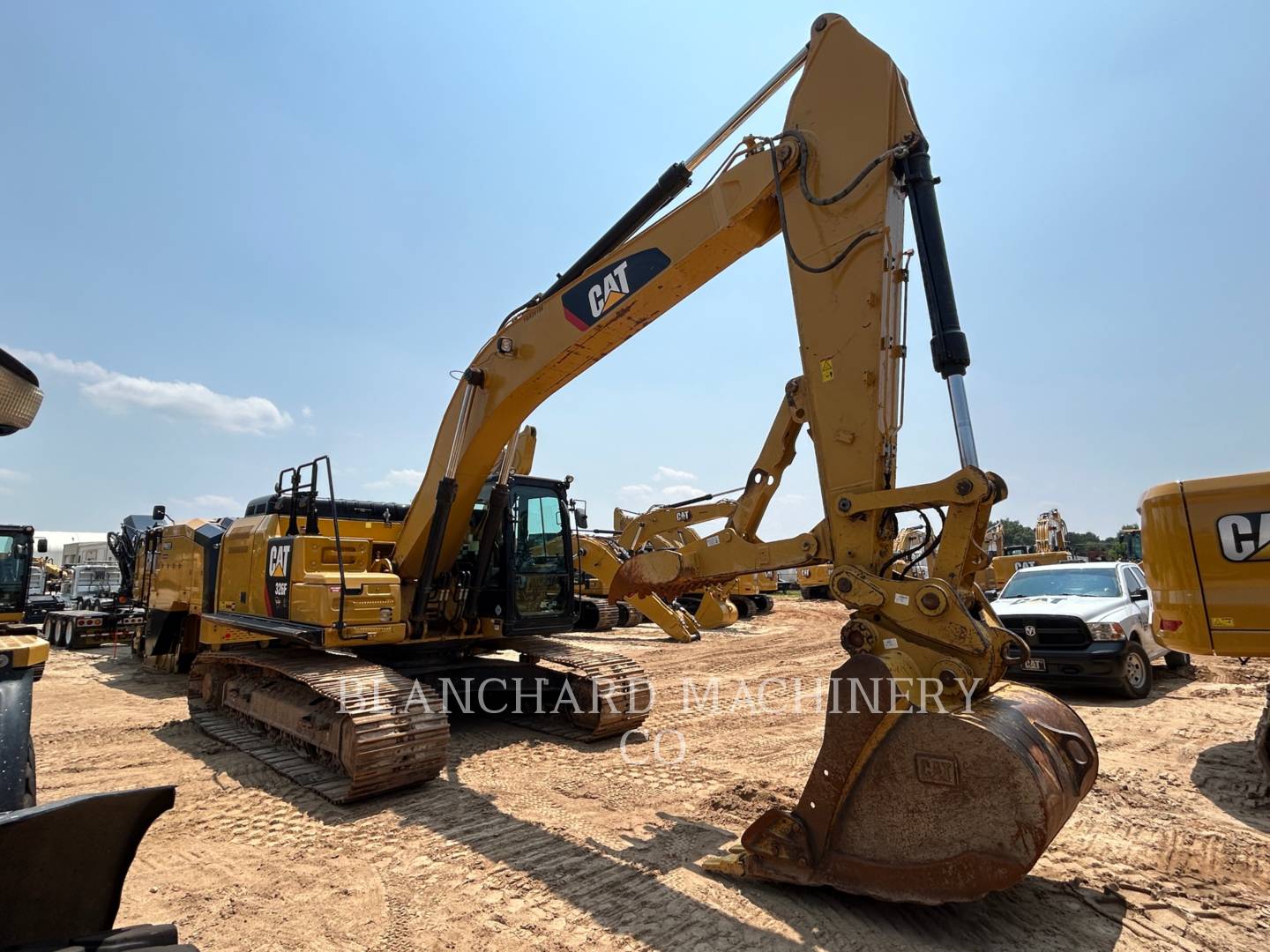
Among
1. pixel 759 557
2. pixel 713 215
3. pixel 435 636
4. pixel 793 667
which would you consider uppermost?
pixel 713 215

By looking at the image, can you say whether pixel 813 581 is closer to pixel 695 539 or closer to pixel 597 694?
pixel 695 539

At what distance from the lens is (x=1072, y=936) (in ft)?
10.3

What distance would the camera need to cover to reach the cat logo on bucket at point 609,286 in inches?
192

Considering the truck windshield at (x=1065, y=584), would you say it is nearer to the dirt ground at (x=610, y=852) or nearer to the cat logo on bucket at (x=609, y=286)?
the dirt ground at (x=610, y=852)

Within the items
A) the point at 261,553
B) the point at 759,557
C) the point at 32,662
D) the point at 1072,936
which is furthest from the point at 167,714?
the point at 1072,936

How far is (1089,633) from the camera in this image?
809cm

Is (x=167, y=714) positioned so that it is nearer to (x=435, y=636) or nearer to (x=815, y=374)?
(x=435, y=636)

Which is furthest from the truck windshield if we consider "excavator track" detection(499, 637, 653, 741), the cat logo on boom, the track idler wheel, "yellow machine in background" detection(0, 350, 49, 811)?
"yellow machine in background" detection(0, 350, 49, 811)

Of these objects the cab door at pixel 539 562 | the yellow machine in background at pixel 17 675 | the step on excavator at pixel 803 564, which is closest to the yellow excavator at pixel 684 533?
the cab door at pixel 539 562

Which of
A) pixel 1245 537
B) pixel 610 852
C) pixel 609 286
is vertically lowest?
pixel 610 852

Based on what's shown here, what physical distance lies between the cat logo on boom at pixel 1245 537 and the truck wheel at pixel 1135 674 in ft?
13.7

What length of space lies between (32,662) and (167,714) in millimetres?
6458

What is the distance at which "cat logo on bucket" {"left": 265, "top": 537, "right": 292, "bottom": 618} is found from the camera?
6.52 metres

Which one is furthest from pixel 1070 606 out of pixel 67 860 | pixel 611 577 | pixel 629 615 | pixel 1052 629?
pixel 629 615
